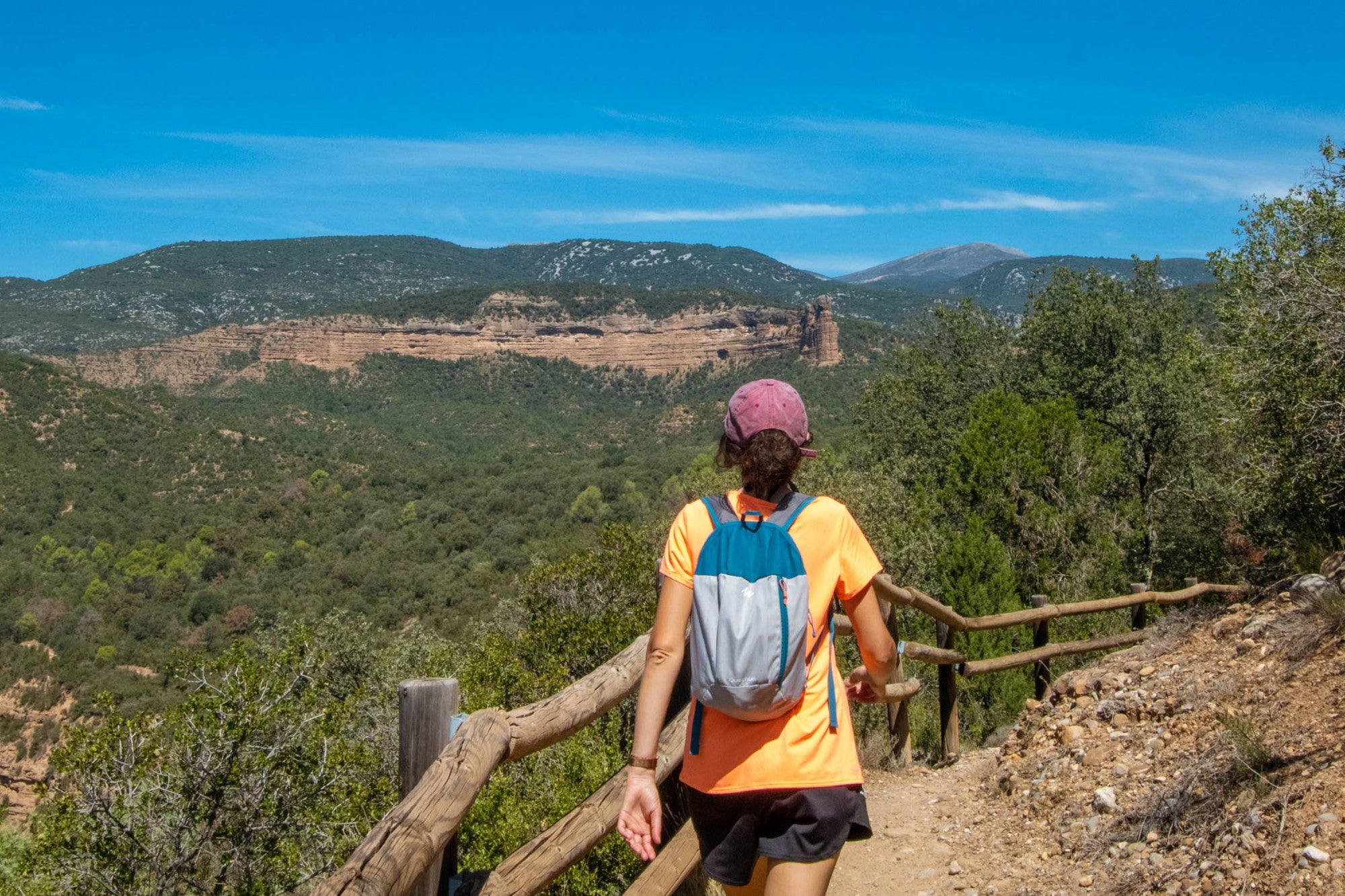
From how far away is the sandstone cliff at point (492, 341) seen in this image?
105 m

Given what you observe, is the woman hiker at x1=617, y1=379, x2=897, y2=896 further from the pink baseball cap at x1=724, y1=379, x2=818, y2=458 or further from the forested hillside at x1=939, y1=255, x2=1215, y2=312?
the forested hillside at x1=939, y1=255, x2=1215, y2=312

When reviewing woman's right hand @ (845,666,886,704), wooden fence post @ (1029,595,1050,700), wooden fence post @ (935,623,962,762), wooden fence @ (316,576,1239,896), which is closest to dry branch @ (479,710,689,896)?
wooden fence @ (316,576,1239,896)

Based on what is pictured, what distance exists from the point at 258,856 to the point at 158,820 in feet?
2.62

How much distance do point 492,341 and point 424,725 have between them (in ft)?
415

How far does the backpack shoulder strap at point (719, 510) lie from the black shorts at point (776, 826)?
1.92 feet

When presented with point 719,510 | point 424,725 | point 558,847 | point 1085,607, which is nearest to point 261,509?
point 1085,607

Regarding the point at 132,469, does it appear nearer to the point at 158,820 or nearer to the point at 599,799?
the point at 158,820

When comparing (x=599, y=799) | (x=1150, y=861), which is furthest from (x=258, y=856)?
(x=1150, y=861)

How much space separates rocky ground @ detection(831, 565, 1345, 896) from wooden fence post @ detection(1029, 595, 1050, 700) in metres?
0.56

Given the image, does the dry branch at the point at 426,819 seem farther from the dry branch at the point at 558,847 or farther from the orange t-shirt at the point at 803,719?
the orange t-shirt at the point at 803,719

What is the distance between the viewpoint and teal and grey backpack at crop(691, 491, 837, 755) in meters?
1.85

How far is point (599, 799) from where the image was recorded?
2.58 metres

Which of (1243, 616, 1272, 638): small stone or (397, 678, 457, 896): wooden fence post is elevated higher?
(397, 678, 457, 896): wooden fence post

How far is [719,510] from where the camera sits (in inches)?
81.2
